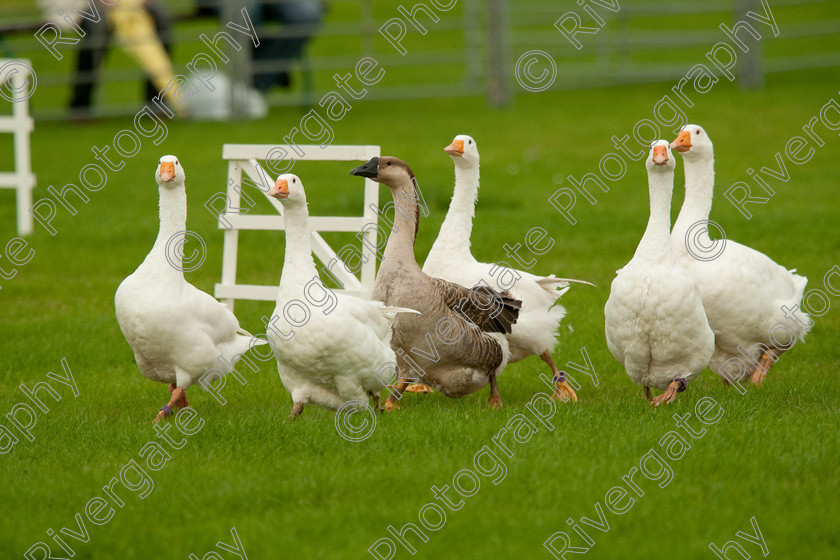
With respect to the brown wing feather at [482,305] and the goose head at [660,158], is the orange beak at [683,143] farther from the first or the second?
the brown wing feather at [482,305]

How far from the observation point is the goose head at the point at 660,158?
18.4 ft

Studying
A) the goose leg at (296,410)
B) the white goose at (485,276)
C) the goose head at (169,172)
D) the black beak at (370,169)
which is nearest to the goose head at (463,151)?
the white goose at (485,276)

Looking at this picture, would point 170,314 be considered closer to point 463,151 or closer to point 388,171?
point 388,171

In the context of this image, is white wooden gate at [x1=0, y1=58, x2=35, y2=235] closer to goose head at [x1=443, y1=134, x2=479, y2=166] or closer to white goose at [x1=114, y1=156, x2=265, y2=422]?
white goose at [x1=114, y1=156, x2=265, y2=422]

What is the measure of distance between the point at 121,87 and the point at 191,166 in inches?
474

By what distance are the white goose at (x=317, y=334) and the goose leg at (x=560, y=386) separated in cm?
136

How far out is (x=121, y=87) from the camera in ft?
→ 82.0

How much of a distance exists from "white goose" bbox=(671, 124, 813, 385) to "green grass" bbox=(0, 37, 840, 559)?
27cm

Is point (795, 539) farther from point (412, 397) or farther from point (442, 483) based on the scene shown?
point (412, 397)

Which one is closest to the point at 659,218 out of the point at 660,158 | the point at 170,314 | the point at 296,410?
the point at 660,158

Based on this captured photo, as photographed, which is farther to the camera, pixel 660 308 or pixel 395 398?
pixel 395 398

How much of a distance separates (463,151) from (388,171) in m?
0.72

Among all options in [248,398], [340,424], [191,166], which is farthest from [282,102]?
[340,424]

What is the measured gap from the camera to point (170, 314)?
5.65m
